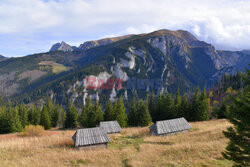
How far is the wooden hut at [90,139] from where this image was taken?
2022 centimetres

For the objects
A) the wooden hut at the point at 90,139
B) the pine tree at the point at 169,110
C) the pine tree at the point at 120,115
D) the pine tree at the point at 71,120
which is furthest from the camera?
the pine tree at the point at 71,120

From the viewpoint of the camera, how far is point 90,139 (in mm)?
21031

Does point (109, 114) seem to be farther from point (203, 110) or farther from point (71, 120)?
point (203, 110)

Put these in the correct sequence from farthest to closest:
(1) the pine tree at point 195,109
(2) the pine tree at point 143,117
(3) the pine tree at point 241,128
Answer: (2) the pine tree at point 143,117
(1) the pine tree at point 195,109
(3) the pine tree at point 241,128

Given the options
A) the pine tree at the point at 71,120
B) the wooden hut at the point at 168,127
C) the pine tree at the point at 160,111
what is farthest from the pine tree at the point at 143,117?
the pine tree at the point at 71,120

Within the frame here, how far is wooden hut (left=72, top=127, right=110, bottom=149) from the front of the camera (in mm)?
20219

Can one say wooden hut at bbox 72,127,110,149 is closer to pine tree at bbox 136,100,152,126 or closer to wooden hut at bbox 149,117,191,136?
wooden hut at bbox 149,117,191,136

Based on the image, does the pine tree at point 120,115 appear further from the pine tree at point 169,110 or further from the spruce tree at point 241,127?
the spruce tree at point 241,127

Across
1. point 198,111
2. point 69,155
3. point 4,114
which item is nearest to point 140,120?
point 198,111

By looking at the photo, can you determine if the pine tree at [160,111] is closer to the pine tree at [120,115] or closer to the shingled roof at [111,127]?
the pine tree at [120,115]

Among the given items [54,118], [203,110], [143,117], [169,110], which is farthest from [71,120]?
[203,110]

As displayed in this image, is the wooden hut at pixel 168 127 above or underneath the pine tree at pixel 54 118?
above

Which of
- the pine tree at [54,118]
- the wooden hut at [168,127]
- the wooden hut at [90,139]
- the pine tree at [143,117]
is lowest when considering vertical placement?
the pine tree at [54,118]

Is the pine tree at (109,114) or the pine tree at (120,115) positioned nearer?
the pine tree at (120,115)
